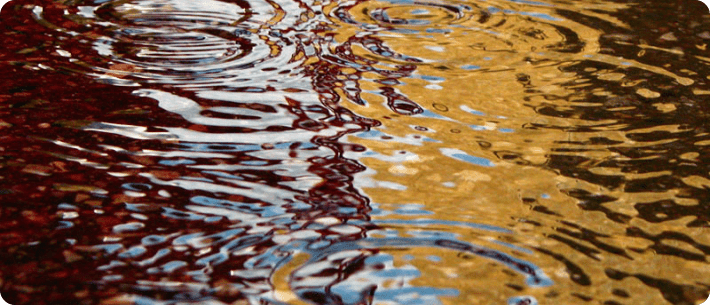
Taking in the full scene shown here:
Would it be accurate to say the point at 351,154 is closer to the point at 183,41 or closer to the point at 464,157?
the point at 464,157

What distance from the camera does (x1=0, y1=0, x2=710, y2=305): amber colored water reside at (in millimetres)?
1756

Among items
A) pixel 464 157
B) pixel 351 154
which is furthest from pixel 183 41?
pixel 464 157

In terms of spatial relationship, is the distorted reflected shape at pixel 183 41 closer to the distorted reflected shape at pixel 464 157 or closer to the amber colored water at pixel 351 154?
the amber colored water at pixel 351 154

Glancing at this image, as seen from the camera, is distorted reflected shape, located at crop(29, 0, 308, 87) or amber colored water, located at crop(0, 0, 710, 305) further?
distorted reflected shape, located at crop(29, 0, 308, 87)

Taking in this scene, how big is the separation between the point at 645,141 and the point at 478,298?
1008mm

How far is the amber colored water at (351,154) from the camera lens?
1756 mm

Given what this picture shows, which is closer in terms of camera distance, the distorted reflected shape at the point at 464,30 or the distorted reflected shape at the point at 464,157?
the distorted reflected shape at the point at 464,157

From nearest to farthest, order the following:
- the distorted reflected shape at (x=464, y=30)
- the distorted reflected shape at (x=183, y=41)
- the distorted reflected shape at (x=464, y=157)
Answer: the distorted reflected shape at (x=464, y=157), the distorted reflected shape at (x=183, y=41), the distorted reflected shape at (x=464, y=30)

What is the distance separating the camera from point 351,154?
7.59ft

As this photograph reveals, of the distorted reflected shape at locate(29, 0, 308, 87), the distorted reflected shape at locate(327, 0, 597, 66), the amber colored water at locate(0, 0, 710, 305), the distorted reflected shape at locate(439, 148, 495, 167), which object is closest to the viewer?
the amber colored water at locate(0, 0, 710, 305)

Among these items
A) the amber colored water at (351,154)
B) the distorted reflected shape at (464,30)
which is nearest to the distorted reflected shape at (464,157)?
the amber colored water at (351,154)

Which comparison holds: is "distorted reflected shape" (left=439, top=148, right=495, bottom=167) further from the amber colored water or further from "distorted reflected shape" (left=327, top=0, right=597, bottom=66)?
"distorted reflected shape" (left=327, top=0, right=597, bottom=66)

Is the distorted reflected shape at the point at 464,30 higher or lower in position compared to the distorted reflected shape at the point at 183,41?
higher

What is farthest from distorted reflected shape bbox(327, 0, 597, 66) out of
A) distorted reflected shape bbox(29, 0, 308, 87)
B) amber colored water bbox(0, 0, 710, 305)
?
distorted reflected shape bbox(29, 0, 308, 87)
